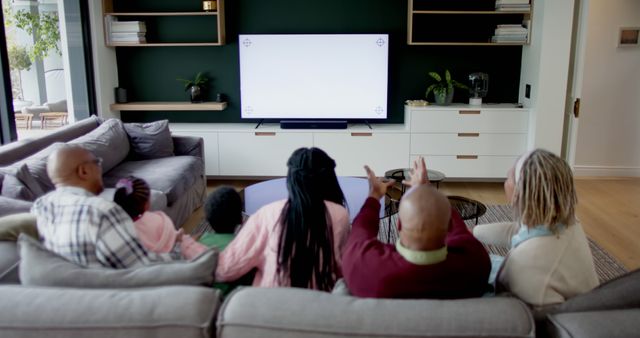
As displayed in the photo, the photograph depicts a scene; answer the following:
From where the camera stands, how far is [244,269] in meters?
1.85

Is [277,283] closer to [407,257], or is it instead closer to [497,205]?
[407,257]

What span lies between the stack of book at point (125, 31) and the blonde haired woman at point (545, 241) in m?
4.46

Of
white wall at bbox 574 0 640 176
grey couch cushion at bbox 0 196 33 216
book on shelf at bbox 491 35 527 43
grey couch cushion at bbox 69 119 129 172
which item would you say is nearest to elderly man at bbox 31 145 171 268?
grey couch cushion at bbox 0 196 33 216

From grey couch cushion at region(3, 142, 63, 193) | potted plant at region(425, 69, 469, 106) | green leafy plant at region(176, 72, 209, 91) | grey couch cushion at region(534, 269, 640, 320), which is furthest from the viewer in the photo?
green leafy plant at region(176, 72, 209, 91)

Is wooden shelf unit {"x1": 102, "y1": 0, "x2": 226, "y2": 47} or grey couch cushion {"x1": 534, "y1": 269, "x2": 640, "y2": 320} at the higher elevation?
wooden shelf unit {"x1": 102, "y1": 0, "x2": 226, "y2": 47}

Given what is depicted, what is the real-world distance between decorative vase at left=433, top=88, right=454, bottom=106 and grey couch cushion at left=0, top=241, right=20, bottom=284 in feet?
13.8

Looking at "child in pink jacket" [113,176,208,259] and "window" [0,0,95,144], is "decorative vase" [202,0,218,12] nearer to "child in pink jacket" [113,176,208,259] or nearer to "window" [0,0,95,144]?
"window" [0,0,95,144]

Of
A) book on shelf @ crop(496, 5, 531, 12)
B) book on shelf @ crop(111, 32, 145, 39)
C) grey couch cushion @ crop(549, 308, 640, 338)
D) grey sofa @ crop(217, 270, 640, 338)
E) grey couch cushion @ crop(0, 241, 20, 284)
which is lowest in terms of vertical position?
grey couch cushion @ crop(0, 241, 20, 284)

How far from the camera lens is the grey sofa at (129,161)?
351 centimetres

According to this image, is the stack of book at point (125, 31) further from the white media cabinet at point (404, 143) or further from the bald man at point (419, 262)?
the bald man at point (419, 262)

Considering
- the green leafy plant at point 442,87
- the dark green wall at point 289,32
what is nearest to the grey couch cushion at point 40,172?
the dark green wall at point 289,32

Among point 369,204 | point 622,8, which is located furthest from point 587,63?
point 369,204

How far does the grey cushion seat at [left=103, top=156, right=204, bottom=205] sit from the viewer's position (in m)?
3.90

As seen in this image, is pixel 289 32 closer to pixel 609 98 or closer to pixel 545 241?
pixel 609 98
